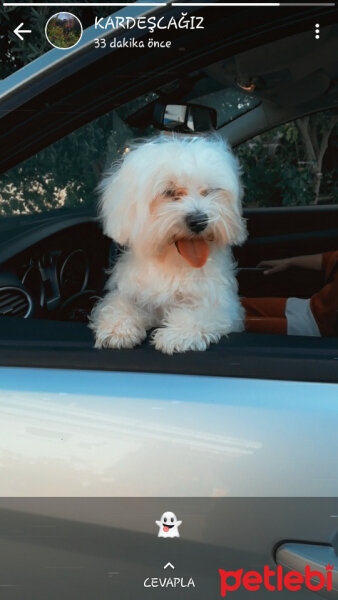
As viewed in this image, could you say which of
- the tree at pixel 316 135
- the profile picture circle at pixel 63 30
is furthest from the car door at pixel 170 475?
the tree at pixel 316 135

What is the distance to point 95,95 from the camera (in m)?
1.61

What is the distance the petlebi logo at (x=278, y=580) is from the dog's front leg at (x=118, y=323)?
517mm

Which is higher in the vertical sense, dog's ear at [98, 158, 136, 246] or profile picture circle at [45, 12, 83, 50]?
profile picture circle at [45, 12, 83, 50]

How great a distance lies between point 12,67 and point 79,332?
1324 mm

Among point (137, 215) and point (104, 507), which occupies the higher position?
point (137, 215)

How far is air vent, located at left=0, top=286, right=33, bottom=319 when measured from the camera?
1934 millimetres

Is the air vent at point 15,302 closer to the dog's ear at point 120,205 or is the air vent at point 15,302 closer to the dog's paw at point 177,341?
the dog's ear at point 120,205

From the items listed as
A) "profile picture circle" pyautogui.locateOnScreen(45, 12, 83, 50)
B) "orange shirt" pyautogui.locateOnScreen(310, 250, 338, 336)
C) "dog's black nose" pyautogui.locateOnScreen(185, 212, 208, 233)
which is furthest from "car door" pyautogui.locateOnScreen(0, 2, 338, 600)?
"profile picture circle" pyautogui.locateOnScreen(45, 12, 83, 50)

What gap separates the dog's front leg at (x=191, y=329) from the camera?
57.0 inches

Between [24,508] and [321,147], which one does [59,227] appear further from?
[24,508]

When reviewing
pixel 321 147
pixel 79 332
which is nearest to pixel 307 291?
pixel 321 147

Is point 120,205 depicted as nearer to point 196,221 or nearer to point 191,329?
point 196,221

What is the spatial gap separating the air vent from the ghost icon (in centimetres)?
85

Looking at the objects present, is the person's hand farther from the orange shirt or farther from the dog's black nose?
the dog's black nose
